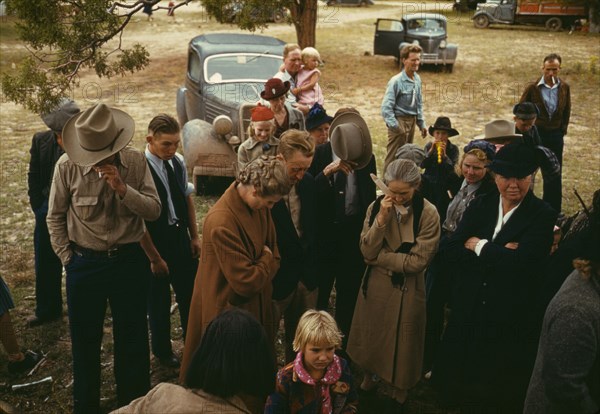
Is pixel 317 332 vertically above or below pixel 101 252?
below

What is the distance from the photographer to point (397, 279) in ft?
13.1

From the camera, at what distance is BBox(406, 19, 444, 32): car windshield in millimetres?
18297

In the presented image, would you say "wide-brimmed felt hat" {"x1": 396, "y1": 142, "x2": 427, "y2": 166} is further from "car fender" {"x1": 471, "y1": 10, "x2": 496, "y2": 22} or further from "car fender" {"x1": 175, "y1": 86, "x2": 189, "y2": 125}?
"car fender" {"x1": 471, "y1": 10, "x2": 496, "y2": 22}

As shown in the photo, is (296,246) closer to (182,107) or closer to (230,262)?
(230,262)

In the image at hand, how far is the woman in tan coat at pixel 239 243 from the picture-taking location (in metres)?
3.29

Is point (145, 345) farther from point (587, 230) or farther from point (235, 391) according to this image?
point (587, 230)

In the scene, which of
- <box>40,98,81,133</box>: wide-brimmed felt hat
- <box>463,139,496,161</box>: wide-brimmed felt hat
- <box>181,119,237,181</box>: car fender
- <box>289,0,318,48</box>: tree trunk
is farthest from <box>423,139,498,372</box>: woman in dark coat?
<box>289,0,318,48</box>: tree trunk

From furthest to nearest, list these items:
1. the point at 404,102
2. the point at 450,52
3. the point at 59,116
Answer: the point at 450,52
the point at 404,102
the point at 59,116

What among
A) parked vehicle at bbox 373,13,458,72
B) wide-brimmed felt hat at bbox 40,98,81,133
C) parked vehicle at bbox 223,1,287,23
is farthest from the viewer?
parked vehicle at bbox 373,13,458,72

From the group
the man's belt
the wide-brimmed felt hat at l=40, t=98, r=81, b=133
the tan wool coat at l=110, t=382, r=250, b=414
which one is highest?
the wide-brimmed felt hat at l=40, t=98, r=81, b=133

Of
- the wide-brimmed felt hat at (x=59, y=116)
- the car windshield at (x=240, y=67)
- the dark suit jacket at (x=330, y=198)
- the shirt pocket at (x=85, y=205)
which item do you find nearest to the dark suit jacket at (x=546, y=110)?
the dark suit jacket at (x=330, y=198)

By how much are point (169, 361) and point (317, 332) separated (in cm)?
198

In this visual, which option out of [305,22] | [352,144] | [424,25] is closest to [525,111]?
[352,144]

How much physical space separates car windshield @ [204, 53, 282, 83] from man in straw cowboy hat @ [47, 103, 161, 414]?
586cm
